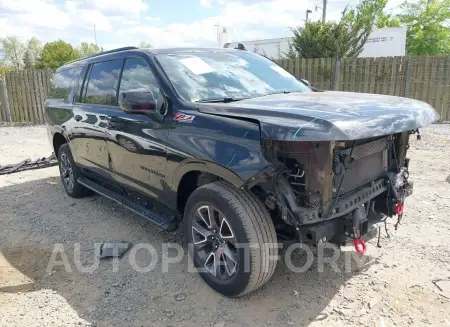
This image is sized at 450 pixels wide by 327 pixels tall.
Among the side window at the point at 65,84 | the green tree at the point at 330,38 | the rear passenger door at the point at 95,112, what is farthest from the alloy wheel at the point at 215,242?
the green tree at the point at 330,38

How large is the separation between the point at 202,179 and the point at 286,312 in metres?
1.27

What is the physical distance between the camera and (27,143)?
417 inches

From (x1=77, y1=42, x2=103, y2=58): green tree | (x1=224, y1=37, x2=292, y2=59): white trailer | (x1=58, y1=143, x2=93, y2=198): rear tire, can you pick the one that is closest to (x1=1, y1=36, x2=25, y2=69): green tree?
(x1=77, y1=42, x2=103, y2=58): green tree

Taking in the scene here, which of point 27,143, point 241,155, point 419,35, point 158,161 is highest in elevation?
point 419,35

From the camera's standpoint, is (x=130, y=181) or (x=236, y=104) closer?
(x=236, y=104)

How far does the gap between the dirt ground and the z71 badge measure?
4.56 feet

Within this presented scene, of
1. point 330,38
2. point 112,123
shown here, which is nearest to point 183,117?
point 112,123

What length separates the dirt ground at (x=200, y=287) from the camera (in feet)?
9.43

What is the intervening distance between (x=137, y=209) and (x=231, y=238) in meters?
1.47

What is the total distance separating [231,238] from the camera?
2938 millimetres

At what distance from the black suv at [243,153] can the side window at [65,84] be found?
3.33 ft

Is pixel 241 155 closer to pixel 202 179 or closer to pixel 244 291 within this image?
pixel 202 179

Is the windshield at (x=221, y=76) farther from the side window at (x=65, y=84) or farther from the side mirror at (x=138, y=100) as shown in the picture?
the side window at (x=65, y=84)

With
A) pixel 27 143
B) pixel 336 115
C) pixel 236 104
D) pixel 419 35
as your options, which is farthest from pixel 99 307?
pixel 419 35
